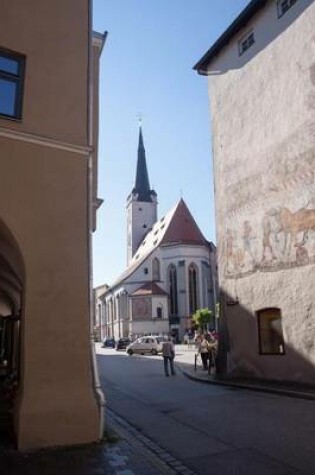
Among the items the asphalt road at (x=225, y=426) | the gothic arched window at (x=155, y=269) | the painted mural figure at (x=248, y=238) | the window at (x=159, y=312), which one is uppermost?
the gothic arched window at (x=155, y=269)

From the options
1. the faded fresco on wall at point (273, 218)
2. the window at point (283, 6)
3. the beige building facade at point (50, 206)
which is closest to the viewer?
the beige building facade at point (50, 206)

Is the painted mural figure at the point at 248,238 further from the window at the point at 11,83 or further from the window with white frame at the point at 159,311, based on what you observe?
the window with white frame at the point at 159,311

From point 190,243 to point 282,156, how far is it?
2157 inches

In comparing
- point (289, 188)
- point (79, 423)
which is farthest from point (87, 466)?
point (289, 188)

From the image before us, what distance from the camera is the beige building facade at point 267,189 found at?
15.5 meters

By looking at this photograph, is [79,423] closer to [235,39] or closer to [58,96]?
[58,96]

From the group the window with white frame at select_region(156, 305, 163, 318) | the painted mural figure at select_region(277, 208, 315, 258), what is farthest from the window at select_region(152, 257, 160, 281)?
the painted mural figure at select_region(277, 208, 315, 258)

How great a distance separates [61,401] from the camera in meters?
7.90

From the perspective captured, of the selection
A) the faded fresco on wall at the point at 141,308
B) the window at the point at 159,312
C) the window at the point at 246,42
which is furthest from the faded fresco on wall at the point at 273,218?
the window at the point at 159,312

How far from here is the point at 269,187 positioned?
56.2 feet

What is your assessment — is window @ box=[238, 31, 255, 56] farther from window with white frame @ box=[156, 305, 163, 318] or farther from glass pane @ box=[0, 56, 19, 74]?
window with white frame @ box=[156, 305, 163, 318]

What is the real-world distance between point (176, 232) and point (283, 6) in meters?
56.5

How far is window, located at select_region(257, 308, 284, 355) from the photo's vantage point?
16375 millimetres

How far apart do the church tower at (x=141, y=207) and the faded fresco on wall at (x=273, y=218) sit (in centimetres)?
6938
